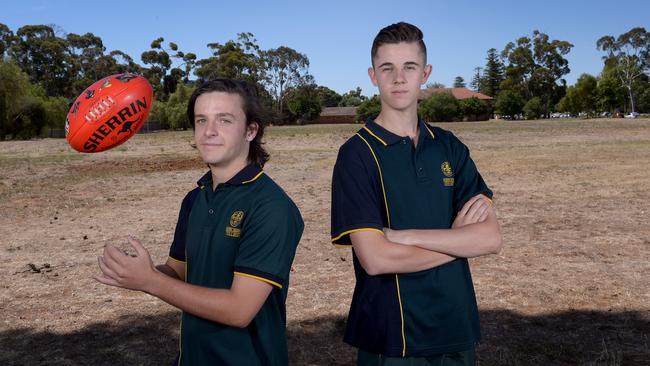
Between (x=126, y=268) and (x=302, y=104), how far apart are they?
312ft

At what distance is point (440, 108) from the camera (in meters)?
87.8

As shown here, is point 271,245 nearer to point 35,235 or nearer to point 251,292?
point 251,292

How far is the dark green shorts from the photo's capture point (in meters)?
2.71

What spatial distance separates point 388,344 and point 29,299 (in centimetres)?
543

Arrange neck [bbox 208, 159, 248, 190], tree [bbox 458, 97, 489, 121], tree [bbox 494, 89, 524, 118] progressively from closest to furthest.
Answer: neck [bbox 208, 159, 248, 190] < tree [bbox 458, 97, 489, 121] < tree [bbox 494, 89, 524, 118]

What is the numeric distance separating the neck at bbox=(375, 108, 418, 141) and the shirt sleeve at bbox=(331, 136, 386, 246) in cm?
17

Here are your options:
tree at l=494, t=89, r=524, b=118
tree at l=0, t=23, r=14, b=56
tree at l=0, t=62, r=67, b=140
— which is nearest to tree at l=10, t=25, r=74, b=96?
tree at l=0, t=23, r=14, b=56

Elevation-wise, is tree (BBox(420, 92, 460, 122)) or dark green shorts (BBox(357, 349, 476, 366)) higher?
tree (BBox(420, 92, 460, 122))

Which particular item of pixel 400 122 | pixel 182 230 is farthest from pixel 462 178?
pixel 182 230

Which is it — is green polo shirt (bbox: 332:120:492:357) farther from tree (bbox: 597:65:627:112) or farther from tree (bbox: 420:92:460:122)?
tree (bbox: 597:65:627:112)

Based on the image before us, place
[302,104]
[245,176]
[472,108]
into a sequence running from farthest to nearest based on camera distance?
[302,104] → [472,108] → [245,176]

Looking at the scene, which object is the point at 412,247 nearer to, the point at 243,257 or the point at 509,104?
the point at 243,257

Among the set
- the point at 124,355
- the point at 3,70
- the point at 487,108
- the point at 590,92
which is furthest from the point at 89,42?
the point at 124,355

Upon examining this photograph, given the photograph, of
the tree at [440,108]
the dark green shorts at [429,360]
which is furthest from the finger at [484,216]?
the tree at [440,108]
